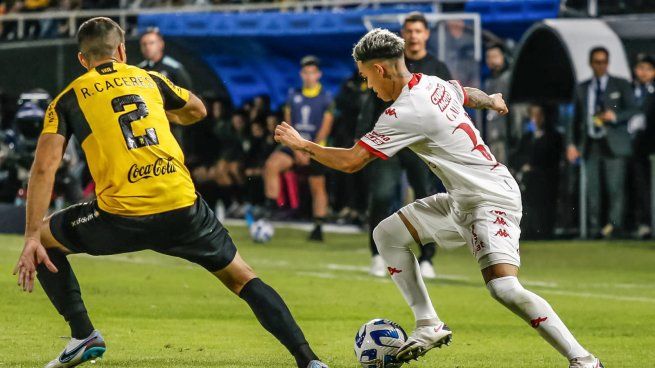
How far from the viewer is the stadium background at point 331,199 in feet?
35.1

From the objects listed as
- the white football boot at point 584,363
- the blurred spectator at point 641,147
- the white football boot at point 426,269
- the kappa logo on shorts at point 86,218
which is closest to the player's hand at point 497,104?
the white football boot at point 584,363

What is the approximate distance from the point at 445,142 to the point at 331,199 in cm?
1575

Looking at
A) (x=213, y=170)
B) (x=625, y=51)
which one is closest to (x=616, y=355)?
(x=625, y=51)

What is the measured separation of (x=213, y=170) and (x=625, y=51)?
23.9ft

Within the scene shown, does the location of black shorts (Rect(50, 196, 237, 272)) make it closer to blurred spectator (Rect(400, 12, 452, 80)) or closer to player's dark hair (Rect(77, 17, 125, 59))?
player's dark hair (Rect(77, 17, 125, 59))

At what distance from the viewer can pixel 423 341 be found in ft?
29.0

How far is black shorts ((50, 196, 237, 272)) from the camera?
324 inches

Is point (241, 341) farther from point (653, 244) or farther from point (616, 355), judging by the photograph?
point (653, 244)

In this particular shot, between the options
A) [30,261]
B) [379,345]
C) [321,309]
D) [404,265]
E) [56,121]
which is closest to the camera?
[30,261]

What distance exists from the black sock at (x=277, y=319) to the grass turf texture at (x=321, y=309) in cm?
93

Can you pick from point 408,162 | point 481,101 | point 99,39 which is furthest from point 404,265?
point 408,162

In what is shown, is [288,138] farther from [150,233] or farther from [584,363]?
[584,363]

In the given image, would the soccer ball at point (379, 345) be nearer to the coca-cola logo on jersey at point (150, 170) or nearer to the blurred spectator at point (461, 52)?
the coca-cola logo on jersey at point (150, 170)

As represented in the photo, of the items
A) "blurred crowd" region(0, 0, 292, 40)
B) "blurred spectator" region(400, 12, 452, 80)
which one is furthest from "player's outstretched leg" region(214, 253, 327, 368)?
"blurred crowd" region(0, 0, 292, 40)
